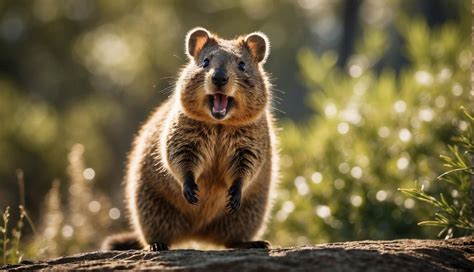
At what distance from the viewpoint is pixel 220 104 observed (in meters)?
4.94

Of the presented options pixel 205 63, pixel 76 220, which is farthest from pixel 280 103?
pixel 76 220

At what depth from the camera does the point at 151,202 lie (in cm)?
546

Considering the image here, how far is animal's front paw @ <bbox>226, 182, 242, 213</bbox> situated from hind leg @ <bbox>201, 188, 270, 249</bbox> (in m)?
0.58

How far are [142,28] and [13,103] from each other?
514 centimetres

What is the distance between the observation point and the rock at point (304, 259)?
3.59 m

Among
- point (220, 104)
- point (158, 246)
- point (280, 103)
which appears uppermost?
point (280, 103)

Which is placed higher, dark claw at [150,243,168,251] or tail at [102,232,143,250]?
tail at [102,232,143,250]

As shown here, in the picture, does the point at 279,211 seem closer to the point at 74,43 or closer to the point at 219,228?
the point at 219,228

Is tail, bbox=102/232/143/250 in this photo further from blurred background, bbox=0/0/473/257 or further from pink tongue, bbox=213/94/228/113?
pink tongue, bbox=213/94/228/113

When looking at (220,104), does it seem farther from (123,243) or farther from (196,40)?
(123,243)

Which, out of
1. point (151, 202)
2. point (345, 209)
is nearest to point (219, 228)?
point (151, 202)

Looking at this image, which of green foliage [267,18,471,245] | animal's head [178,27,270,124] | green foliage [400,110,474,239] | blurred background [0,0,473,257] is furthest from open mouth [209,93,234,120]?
green foliage [267,18,471,245]

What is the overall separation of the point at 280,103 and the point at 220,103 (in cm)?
133

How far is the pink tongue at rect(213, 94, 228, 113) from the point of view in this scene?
16.1 ft
